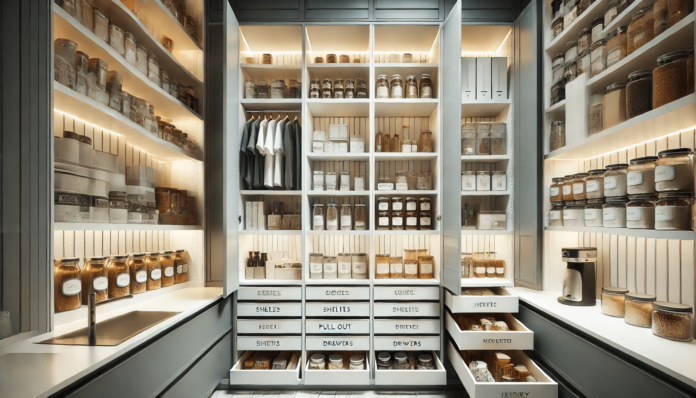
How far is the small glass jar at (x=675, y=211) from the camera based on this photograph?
4.55ft

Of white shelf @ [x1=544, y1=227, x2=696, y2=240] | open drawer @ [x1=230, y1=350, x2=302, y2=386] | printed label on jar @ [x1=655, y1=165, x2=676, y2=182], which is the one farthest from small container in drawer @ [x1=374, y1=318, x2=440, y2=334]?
printed label on jar @ [x1=655, y1=165, x2=676, y2=182]

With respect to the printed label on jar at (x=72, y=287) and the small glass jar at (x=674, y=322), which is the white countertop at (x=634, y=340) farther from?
the printed label on jar at (x=72, y=287)

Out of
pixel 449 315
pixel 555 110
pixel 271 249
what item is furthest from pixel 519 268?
pixel 271 249

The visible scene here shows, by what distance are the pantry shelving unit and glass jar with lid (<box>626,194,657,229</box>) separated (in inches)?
98.2

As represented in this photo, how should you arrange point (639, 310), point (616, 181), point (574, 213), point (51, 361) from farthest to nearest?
point (574, 213)
point (616, 181)
point (639, 310)
point (51, 361)

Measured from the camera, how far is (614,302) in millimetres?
1807

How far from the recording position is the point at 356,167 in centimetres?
305

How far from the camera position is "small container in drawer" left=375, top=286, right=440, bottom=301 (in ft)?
8.50

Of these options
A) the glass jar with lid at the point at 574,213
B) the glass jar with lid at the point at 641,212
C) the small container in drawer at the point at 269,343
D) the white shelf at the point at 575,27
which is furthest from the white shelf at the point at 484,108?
the small container in drawer at the point at 269,343

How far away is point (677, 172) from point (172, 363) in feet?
8.00

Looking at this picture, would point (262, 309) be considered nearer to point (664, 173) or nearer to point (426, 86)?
point (426, 86)

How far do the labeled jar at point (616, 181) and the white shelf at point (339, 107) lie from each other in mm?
1610

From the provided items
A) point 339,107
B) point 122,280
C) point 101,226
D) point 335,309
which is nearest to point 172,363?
point 122,280

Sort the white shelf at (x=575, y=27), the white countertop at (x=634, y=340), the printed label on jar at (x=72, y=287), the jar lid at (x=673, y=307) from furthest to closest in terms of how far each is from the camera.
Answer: the white shelf at (x=575, y=27) < the printed label on jar at (x=72, y=287) < the jar lid at (x=673, y=307) < the white countertop at (x=634, y=340)
